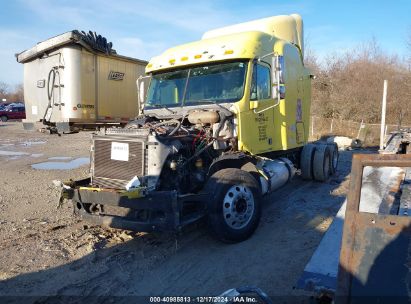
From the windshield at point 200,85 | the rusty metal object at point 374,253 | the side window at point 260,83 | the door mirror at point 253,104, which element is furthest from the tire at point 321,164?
the rusty metal object at point 374,253

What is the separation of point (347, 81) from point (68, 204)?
2525 cm

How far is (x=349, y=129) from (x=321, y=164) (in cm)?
1387

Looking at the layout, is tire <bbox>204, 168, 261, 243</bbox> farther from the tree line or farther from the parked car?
the parked car

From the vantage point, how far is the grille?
16.2 ft

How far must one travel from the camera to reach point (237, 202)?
17.3ft

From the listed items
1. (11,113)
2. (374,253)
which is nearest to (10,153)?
(374,253)

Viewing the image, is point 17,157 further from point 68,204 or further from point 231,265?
point 231,265

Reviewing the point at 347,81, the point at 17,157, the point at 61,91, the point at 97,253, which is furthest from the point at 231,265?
the point at 347,81

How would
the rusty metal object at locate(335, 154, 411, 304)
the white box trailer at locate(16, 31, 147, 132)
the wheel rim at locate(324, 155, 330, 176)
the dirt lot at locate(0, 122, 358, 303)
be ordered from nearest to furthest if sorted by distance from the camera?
1. the rusty metal object at locate(335, 154, 411, 304)
2. the dirt lot at locate(0, 122, 358, 303)
3. the wheel rim at locate(324, 155, 330, 176)
4. the white box trailer at locate(16, 31, 147, 132)

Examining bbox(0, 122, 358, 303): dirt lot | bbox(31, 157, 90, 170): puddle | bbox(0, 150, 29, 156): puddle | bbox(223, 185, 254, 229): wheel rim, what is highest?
bbox(223, 185, 254, 229): wheel rim

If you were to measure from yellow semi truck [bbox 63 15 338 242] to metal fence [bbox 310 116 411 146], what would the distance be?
13.4 m

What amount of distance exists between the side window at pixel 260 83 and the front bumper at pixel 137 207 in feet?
6.82

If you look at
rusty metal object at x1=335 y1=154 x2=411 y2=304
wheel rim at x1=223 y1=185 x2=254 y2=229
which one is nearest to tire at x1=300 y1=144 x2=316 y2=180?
wheel rim at x1=223 y1=185 x2=254 y2=229

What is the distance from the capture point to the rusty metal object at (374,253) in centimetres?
225
